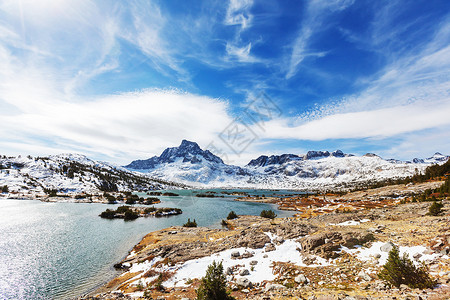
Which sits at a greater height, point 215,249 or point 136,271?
point 215,249

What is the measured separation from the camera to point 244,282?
37.4 feet

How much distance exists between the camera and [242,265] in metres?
13.8

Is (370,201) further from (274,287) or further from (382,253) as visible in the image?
(274,287)

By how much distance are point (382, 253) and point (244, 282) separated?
878 centimetres

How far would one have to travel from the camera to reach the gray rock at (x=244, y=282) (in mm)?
11133

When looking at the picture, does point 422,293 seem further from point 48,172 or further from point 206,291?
point 48,172

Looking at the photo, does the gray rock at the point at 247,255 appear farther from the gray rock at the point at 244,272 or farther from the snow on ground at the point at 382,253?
the snow on ground at the point at 382,253

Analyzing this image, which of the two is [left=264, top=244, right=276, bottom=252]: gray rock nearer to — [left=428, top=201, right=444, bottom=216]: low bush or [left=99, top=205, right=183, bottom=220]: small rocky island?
[left=428, top=201, right=444, bottom=216]: low bush

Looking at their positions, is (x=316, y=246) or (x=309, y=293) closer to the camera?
(x=309, y=293)

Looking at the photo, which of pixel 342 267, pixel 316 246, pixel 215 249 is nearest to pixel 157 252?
pixel 215 249

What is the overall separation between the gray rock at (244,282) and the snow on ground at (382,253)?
23.7 ft

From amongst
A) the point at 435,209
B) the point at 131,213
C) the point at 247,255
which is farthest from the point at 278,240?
the point at 131,213

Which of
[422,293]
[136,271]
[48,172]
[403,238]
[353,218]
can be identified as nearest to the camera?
[422,293]

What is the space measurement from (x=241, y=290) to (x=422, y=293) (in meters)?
7.97
